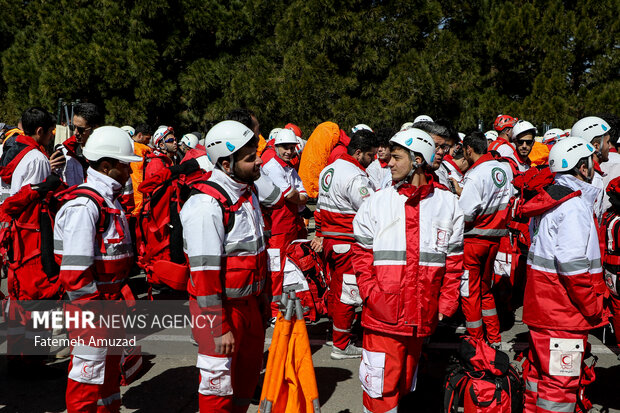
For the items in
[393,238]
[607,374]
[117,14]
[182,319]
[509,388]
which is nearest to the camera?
[393,238]

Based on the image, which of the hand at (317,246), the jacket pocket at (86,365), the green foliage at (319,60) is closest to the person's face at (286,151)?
the hand at (317,246)

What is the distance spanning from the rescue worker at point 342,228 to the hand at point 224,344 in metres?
2.42

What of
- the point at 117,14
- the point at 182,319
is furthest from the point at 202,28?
the point at 182,319

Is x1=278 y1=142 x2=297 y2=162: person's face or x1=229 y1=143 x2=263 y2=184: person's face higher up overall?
x1=278 y1=142 x2=297 y2=162: person's face

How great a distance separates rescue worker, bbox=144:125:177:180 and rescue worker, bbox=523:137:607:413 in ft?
19.0

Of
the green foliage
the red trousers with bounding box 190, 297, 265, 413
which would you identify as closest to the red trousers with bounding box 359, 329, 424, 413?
the red trousers with bounding box 190, 297, 265, 413

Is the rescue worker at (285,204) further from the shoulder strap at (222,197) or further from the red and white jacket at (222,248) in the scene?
the shoulder strap at (222,197)

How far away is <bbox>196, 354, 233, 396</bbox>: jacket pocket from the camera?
3.66 metres

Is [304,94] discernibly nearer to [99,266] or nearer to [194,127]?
[194,127]

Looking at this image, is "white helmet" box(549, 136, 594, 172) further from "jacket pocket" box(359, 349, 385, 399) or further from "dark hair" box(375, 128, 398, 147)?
"dark hair" box(375, 128, 398, 147)

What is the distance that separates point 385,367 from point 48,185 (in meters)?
3.68

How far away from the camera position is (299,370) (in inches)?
156

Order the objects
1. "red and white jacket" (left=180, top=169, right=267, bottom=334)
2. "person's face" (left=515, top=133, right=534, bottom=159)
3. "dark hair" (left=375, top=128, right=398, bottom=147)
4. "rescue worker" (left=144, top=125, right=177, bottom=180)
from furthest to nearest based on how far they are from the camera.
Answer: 1. "rescue worker" (left=144, top=125, right=177, bottom=180)
2. "person's face" (left=515, top=133, right=534, bottom=159)
3. "dark hair" (left=375, top=128, right=398, bottom=147)
4. "red and white jacket" (left=180, top=169, right=267, bottom=334)

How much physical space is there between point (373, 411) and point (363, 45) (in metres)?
15.7
